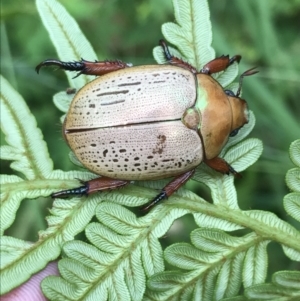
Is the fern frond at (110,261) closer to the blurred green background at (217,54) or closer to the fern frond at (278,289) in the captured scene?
the fern frond at (278,289)

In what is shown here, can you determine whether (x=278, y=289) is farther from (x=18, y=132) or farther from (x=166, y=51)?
(x=18, y=132)

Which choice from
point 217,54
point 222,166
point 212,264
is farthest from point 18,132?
point 217,54

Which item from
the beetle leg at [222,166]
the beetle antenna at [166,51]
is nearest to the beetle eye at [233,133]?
the beetle leg at [222,166]

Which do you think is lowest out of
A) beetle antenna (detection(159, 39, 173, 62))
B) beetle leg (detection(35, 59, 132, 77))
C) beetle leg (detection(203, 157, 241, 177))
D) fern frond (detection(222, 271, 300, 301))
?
fern frond (detection(222, 271, 300, 301))

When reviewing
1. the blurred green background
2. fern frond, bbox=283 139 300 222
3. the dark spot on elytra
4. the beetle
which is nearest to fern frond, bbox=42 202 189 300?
the beetle

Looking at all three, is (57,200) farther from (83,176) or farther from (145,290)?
(145,290)

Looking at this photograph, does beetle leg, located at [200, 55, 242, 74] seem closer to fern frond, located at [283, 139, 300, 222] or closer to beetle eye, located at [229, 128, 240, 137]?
beetle eye, located at [229, 128, 240, 137]
